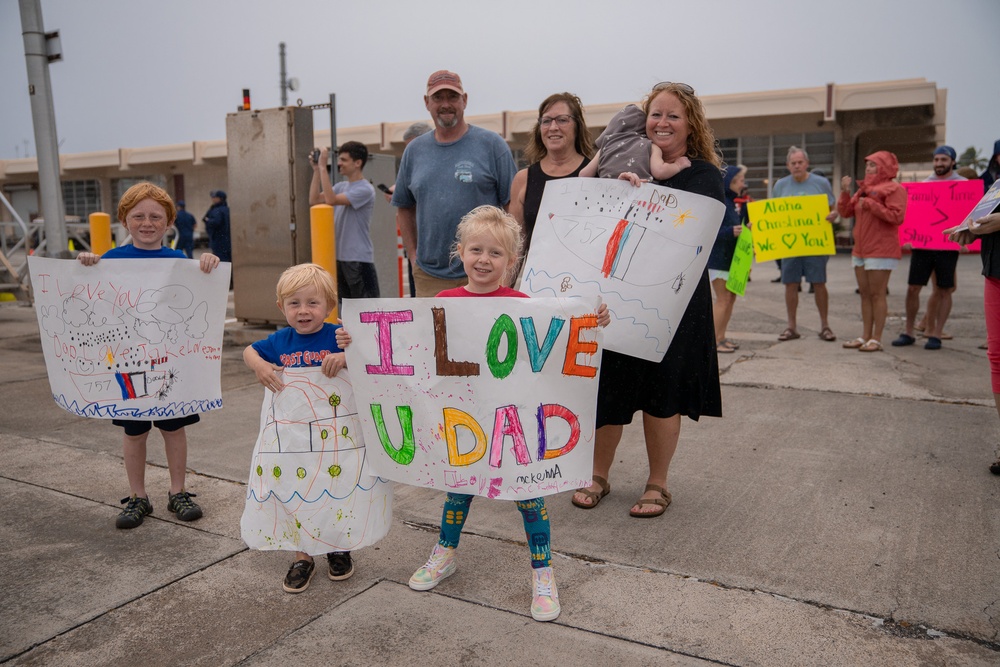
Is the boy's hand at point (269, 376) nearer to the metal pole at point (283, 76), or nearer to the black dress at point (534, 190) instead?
the black dress at point (534, 190)

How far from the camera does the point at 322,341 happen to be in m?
2.93

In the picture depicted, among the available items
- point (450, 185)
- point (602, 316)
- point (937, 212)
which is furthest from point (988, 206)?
point (937, 212)

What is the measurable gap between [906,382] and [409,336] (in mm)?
4747

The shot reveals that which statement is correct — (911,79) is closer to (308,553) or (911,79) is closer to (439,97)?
(439,97)

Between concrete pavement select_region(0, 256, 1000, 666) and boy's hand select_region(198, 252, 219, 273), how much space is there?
108 centimetres

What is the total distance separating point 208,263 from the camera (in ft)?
11.7

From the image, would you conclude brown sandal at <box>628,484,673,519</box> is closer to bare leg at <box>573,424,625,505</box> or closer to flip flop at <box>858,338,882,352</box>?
bare leg at <box>573,424,625,505</box>

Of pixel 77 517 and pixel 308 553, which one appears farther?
pixel 77 517

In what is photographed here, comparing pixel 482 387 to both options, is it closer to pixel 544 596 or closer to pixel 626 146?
pixel 544 596

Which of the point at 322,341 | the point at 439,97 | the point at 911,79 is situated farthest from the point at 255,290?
the point at 911,79

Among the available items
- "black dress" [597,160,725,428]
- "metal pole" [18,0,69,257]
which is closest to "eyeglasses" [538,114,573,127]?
"black dress" [597,160,725,428]

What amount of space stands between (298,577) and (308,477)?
37 cm

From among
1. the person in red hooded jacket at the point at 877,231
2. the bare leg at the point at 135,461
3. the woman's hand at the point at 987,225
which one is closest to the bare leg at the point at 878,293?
the person in red hooded jacket at the point at 877,231

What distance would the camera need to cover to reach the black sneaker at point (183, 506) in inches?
138
